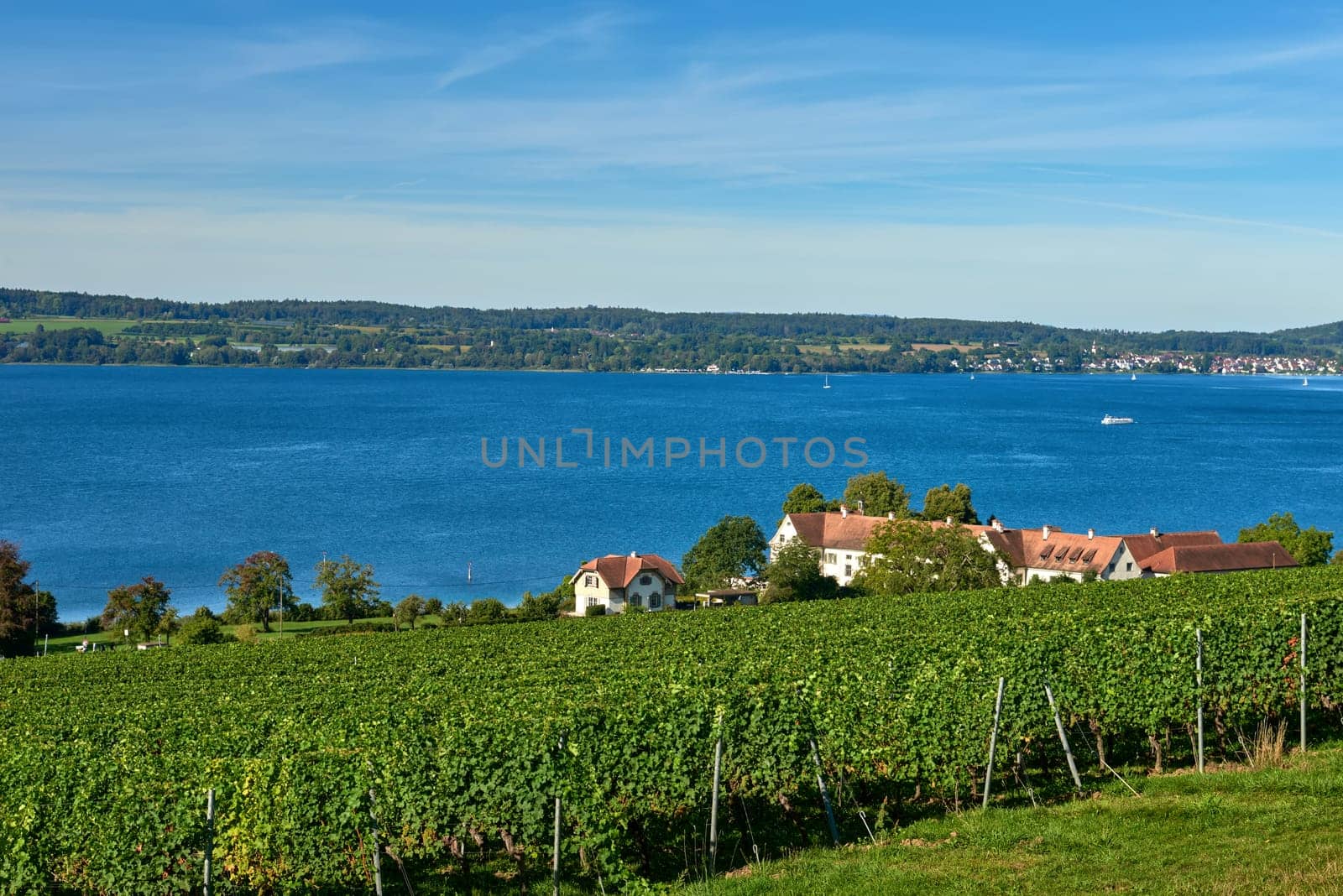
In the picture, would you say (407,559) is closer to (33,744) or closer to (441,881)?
(33,744)

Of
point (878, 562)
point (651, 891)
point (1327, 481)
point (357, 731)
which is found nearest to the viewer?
point (651, 891)

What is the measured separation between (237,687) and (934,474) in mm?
114147

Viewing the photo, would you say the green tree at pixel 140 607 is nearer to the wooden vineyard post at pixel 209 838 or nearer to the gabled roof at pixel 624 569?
the gabled roof at pixel 624 569

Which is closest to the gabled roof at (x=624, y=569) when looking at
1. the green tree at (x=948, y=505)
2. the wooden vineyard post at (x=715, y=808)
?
the green tree at (x=948, y=505)

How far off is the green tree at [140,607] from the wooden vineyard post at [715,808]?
4933cm

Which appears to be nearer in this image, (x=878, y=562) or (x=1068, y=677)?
(x=1068, y=677)

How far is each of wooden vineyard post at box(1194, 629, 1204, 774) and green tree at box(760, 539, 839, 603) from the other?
41422 millimetres

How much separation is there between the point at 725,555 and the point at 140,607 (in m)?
31.7

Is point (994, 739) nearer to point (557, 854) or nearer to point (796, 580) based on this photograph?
point (557, 854)

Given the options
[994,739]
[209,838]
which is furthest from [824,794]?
[209,838]

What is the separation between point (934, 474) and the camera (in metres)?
134

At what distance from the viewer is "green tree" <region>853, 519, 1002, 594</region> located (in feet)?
169

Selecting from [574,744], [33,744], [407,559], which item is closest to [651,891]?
[574,744]

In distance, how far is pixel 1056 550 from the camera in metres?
67.9
